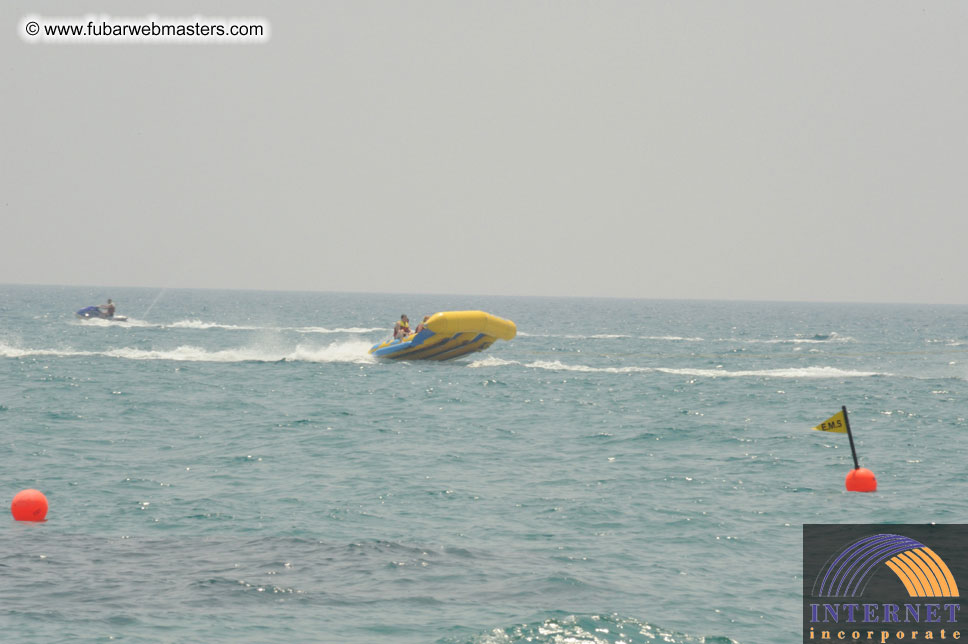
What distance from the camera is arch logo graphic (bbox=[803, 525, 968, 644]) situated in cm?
931

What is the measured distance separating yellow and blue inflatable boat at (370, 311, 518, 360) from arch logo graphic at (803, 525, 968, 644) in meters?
19.9

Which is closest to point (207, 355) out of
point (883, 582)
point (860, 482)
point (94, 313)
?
point (94, 313)

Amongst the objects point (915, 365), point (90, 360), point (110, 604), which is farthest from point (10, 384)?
Answer: point (915, 365)

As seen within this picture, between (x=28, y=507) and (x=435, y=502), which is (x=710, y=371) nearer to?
(x=435, y=502)

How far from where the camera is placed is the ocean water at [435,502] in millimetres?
9430

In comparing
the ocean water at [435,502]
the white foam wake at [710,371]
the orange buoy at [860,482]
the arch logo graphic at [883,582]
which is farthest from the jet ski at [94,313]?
the arch logo graphic at [883,582]

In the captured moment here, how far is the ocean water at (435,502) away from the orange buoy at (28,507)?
187 millimetres

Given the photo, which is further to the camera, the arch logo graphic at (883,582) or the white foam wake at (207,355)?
the white foam wake at (207,355)

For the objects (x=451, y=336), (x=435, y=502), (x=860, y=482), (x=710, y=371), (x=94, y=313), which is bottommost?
(x=435, y=502)

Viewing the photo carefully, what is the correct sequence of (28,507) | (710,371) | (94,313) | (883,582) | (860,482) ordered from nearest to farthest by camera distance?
(883,582)
(28,507)
(860,482)
(710,371)
(94,313)

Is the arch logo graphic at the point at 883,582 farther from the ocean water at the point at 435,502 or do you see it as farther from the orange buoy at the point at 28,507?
the orange buoy at the point at 28,507

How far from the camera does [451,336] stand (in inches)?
1294

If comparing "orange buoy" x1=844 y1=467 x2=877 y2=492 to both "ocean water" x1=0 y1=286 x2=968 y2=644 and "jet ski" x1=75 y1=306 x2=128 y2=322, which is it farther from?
"jet ski" x1=75 y1=306 x2=128 y2=322

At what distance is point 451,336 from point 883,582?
23.1 metres
